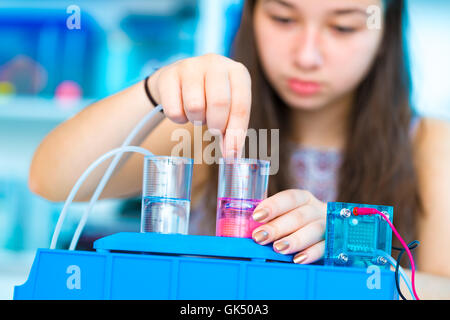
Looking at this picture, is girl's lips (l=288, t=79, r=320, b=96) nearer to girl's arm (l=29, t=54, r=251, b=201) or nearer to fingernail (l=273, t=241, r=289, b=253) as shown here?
girl's arm (l=29, t=54, r=251, b=201)

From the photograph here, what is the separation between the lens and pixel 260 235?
0.43 meters

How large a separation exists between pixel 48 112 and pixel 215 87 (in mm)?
1256

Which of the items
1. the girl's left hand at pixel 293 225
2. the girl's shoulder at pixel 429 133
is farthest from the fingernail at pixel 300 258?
the girl's shoulder at pixel 429 133

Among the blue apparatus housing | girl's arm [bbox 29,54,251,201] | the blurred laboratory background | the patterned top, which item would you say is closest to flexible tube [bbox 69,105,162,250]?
girl's arm [bbox 29,54,251,201]

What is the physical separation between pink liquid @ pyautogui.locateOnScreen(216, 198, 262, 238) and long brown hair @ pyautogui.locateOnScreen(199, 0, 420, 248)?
41 centimetres

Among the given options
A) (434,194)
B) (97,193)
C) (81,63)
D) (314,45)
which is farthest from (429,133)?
(81,63)

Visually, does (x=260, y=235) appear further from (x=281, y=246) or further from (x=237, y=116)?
(x=237, y=116)

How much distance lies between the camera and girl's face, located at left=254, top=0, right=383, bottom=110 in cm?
80

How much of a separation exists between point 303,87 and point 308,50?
0.23 ft

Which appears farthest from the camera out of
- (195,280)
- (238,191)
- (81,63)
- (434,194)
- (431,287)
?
(81,63)

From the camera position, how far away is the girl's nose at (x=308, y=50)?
81 cm

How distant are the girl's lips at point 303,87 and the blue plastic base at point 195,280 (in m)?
0.50

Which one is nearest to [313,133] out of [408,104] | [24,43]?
[408,104]

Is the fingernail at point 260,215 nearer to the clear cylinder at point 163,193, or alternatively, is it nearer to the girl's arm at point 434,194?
the clear cylinder at point 163,193
